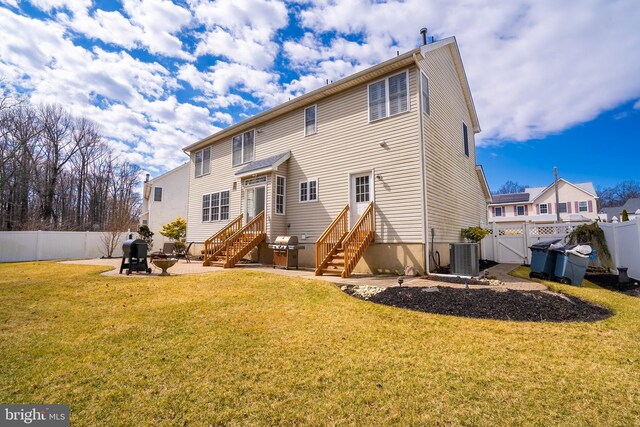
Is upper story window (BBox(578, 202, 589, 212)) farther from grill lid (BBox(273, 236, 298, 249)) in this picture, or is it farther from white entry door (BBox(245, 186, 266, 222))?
grill lid (BBox(273, 236, 298, 249))

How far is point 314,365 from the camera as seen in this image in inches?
138

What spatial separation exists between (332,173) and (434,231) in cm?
436

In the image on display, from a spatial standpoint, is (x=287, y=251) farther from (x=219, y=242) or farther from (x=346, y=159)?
(x=219, y=242)

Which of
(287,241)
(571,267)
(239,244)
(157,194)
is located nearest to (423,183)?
(571,267)

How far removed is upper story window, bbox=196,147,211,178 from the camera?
1772 cm

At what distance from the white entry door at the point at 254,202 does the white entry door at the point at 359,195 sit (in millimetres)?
4925

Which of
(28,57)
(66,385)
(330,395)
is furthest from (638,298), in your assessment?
(28,57)

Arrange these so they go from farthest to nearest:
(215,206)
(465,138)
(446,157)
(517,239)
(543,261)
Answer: (215,206)
(465,138)
(517,239)
(446,157)
(543,261)

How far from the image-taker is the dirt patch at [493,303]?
512 centimetres

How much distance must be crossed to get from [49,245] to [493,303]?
23864mm

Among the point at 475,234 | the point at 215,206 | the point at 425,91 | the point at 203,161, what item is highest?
the point at 425,91

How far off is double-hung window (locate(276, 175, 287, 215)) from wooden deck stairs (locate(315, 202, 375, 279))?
→ 11.0 feet

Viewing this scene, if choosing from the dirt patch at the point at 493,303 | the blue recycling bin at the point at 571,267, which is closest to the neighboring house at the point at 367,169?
the dirt patch at the point at 493,303

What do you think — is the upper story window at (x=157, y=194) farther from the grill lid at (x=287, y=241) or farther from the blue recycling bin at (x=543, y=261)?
the blue recycling bin at (x=543, y=261)
